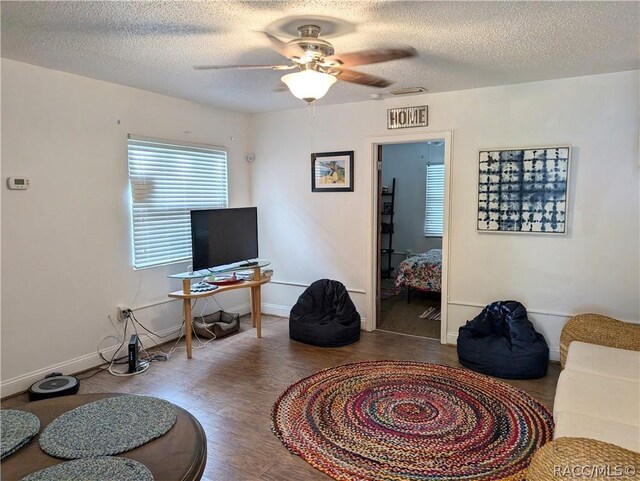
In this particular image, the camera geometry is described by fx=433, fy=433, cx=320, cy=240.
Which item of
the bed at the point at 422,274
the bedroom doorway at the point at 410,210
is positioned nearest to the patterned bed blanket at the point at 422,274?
the bed at the point at 422,274

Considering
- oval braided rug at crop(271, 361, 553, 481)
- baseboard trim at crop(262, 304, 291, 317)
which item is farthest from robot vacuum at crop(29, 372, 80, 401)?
baseboard trim at crop(262, 304, 291, 317)

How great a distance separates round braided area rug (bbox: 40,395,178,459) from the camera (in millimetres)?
1502

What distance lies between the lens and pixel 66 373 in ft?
11.7

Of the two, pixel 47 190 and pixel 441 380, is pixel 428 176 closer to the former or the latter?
pixel 441 380

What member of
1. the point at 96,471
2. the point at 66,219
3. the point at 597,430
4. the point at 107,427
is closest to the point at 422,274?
the point at 597,430

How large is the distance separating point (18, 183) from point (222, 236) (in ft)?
5.76

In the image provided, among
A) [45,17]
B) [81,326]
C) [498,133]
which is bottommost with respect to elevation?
[81,326]

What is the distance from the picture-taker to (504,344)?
3.58 m

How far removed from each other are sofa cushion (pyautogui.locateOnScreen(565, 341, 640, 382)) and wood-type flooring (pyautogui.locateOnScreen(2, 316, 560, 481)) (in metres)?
0.51

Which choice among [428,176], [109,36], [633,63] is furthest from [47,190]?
[428,176]

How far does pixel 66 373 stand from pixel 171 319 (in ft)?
3.65

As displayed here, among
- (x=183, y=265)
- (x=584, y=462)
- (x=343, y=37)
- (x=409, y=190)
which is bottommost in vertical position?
(x=584, y=462)

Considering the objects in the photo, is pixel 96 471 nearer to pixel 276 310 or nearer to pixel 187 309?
pixel 187 309

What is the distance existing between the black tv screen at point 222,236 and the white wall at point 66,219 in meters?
0.56
